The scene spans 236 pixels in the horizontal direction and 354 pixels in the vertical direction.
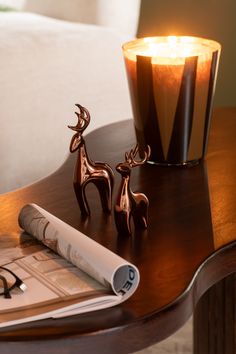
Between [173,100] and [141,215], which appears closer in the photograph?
[141,215]

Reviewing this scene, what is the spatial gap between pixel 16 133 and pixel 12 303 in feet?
4.23

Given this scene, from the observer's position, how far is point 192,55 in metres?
1.19

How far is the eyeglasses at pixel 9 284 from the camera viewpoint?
Result: 0.78 metres

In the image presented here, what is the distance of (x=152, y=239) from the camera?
3.04 feet

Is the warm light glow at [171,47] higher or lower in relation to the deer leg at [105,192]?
higher

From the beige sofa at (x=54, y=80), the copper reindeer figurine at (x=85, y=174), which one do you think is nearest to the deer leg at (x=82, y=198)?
the copper reindeer figurine at (x=85, y=174)

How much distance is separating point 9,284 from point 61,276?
56 mm

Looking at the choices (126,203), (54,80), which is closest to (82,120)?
(126,203)

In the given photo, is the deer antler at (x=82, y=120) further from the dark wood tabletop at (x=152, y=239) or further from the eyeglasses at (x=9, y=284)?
the eyeglasses at (x=9, y=284)

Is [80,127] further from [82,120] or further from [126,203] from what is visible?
[126,203]

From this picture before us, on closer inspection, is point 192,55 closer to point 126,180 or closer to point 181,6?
point 126,180

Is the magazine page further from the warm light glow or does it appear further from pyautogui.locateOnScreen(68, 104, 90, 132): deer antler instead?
the warm light glow

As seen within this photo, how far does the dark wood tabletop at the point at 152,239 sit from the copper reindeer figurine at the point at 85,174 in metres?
0.02

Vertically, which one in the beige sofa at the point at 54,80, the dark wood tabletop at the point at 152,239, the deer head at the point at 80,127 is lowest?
the beige sofa at the point at 54,80
